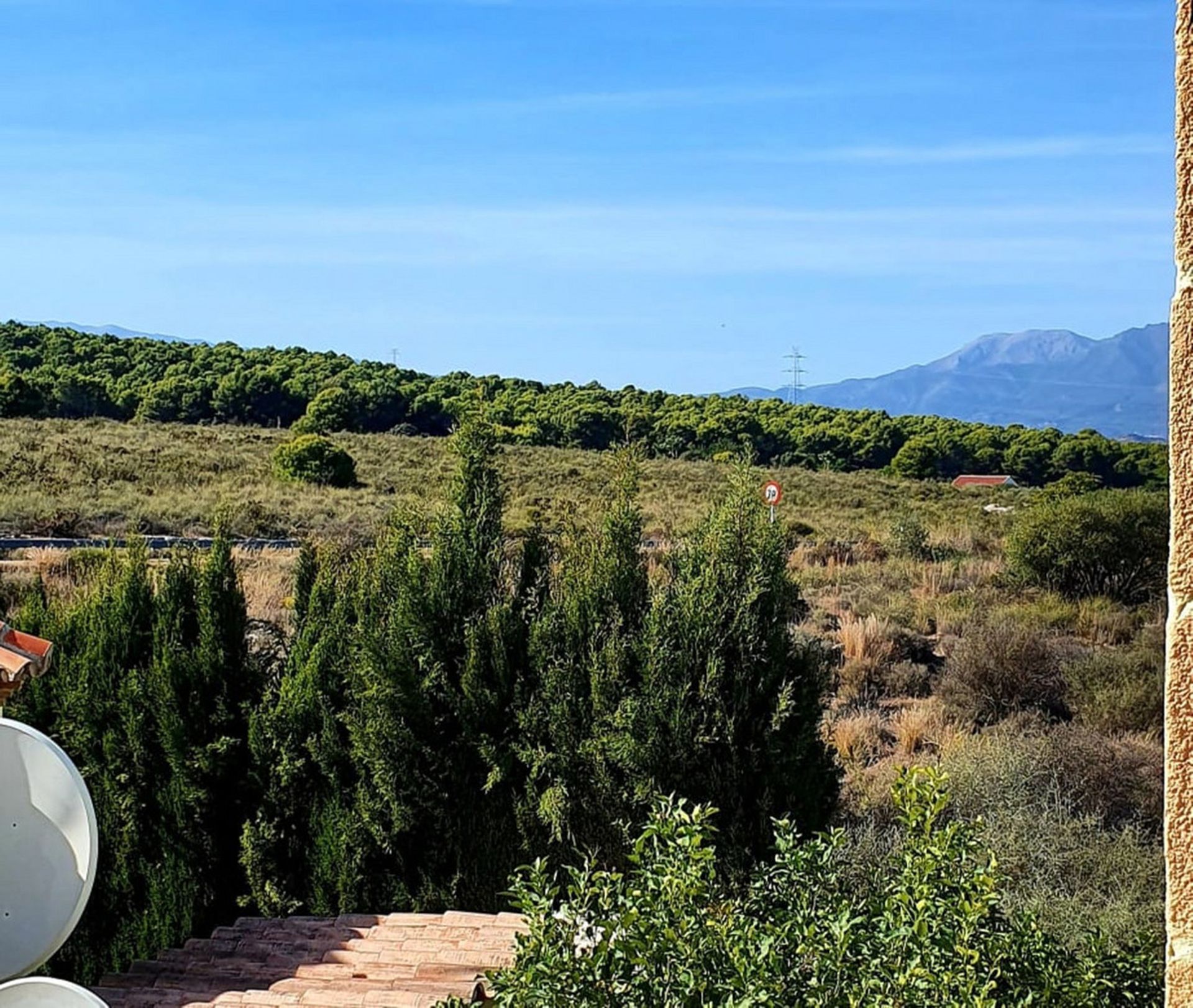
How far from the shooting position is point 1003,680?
35.5 feet

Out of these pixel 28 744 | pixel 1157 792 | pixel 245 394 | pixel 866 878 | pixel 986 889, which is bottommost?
pixel 1157 792

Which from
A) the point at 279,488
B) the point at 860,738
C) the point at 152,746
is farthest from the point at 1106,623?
the point at 279,488

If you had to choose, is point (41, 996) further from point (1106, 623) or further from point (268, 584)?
point (1106, 623)

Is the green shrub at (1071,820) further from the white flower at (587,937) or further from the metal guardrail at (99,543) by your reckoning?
the metal guardrail at (99,543)

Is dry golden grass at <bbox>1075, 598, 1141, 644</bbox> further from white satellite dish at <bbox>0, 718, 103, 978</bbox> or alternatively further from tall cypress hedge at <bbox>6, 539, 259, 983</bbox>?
white satellite dish at <bbox>0, 718, 103, 978</bbox>

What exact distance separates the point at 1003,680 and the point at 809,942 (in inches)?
326

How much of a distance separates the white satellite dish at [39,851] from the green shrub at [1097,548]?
45.9ft

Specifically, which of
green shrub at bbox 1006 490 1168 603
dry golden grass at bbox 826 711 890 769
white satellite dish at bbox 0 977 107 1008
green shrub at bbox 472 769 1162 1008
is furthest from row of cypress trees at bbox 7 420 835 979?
green shrub at bbox 1006 490 1168 603

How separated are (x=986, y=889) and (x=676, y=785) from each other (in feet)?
8.50

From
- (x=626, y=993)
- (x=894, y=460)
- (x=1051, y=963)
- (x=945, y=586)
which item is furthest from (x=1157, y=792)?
(x=894, y=460)

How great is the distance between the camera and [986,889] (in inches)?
120

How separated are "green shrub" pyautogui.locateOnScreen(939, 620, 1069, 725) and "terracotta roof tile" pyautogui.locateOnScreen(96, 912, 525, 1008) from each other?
20.9 feet

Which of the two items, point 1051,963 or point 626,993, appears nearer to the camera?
point 626,993

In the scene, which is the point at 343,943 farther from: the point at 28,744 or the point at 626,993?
the point at 626,993
